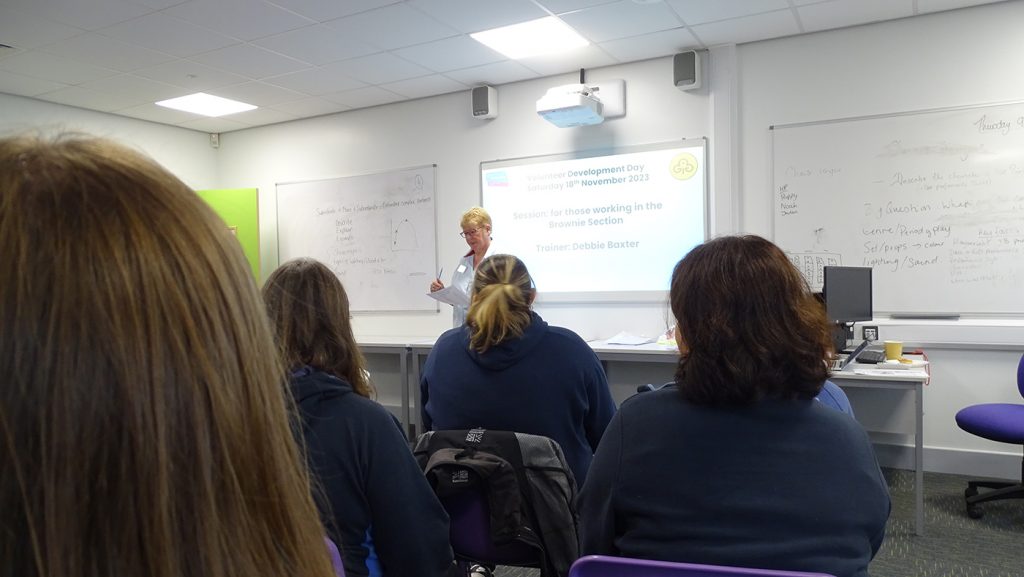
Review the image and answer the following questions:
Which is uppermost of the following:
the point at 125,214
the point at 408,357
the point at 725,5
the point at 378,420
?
the point at 725,5

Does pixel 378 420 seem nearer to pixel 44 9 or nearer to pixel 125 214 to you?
pixel 125 214

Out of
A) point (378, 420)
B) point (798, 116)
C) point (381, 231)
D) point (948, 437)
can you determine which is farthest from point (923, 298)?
point (381, 231)

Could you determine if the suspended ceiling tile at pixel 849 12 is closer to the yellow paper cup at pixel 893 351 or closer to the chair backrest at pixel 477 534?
the yellow paper cup at pixel 893 351

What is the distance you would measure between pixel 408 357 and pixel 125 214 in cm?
452

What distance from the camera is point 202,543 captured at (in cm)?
38

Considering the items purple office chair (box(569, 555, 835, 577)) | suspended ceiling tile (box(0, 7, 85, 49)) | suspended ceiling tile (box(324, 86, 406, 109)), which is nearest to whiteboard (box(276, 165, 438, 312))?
suspended ceiling tile (box(324, 86, 406, 109))

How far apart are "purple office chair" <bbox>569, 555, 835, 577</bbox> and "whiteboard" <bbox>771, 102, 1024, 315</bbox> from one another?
3486mm

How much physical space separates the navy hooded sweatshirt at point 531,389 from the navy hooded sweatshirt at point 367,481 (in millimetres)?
534

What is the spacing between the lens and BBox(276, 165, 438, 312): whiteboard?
5.50 m

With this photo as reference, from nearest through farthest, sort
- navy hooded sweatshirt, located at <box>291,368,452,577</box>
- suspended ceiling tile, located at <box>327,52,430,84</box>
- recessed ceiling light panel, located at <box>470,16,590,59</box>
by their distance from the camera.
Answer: navy hooded sweatshirt, located at <box>291,368,452,577</box>
recessed ceiling light panel, located at <box>470,16,590,59</box>
suspended ceiling tile, located at <box>327,52,430,84</box>

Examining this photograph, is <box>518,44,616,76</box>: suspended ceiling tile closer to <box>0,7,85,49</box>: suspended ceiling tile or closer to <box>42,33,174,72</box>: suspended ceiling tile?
<box>42,33,174,72</box>: suspended ceiling tile

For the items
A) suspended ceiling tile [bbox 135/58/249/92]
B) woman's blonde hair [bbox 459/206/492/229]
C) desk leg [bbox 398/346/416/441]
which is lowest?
desk leg [bbox 398/346/416/441]

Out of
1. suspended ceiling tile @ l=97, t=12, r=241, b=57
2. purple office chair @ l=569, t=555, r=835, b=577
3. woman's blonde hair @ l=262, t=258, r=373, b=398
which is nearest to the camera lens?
purple office chair @ l=569, t=555, r=835, b=577

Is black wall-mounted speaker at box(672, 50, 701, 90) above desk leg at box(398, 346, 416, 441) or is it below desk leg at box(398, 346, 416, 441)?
above
